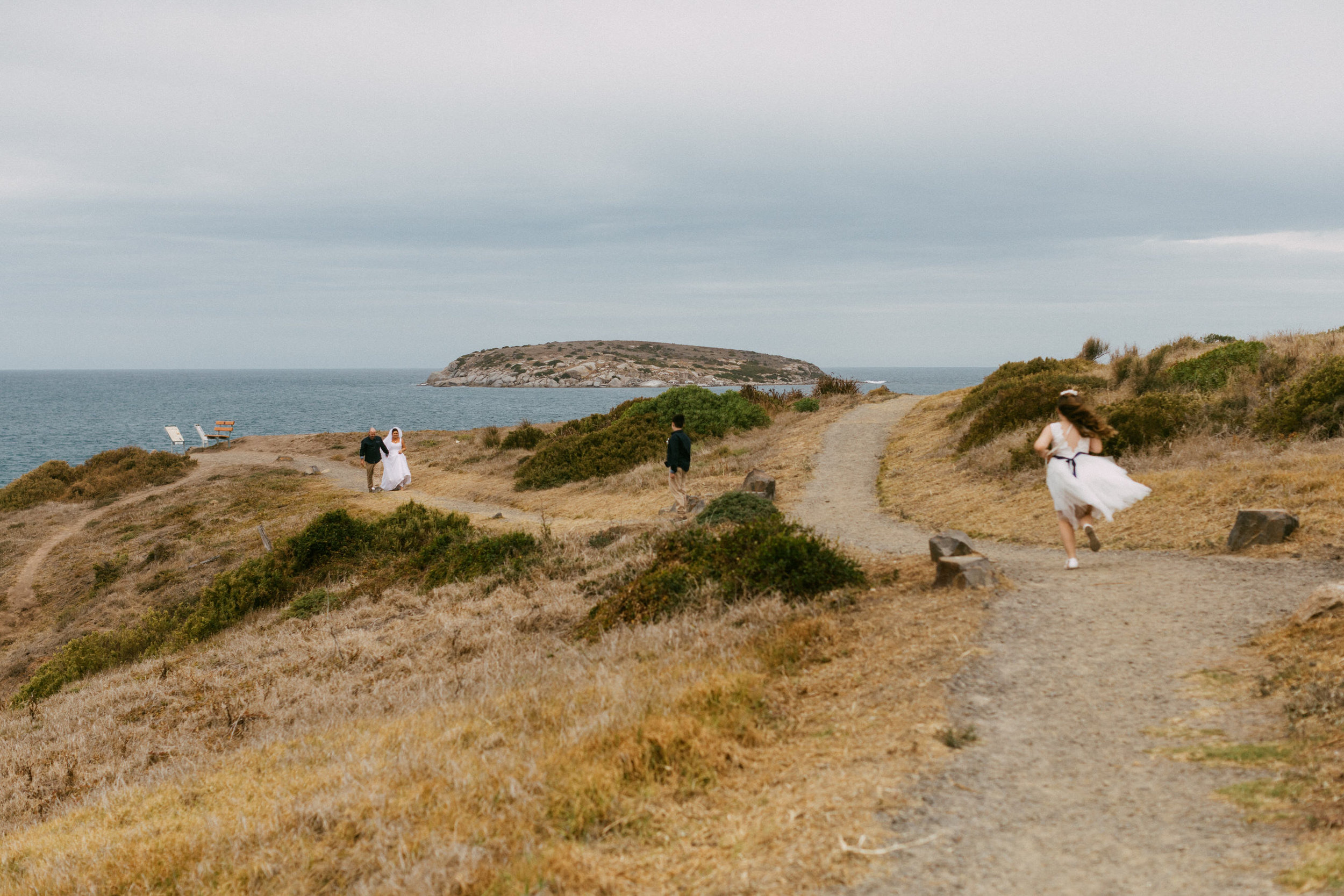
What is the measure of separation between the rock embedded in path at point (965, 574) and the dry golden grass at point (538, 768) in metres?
0.29

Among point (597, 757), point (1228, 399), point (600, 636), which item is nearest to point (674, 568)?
point (600, 636)

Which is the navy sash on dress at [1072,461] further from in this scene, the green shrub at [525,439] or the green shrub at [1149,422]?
the green shrub at [525,439]

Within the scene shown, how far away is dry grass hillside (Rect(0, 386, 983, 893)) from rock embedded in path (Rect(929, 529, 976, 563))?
0.94 ft

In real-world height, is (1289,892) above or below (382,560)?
above

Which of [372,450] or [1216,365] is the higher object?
[1216,365]

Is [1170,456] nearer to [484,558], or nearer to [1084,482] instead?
[1084,482]

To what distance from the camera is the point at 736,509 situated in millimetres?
14305

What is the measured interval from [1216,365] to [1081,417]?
11.5 metres

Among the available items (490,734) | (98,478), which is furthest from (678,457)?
(98,478)

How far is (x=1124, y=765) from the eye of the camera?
179 inches

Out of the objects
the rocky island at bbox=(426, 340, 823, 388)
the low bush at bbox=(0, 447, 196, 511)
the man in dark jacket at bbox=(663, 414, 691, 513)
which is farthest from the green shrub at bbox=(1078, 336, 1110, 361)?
the rocky island at bbox=(426, 340, 823, 388)

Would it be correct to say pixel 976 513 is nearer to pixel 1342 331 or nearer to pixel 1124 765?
pixel 1124 765

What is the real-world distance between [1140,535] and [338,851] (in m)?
10.1

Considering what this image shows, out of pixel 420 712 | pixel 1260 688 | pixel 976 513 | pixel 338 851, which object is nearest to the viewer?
pixel 338 851
